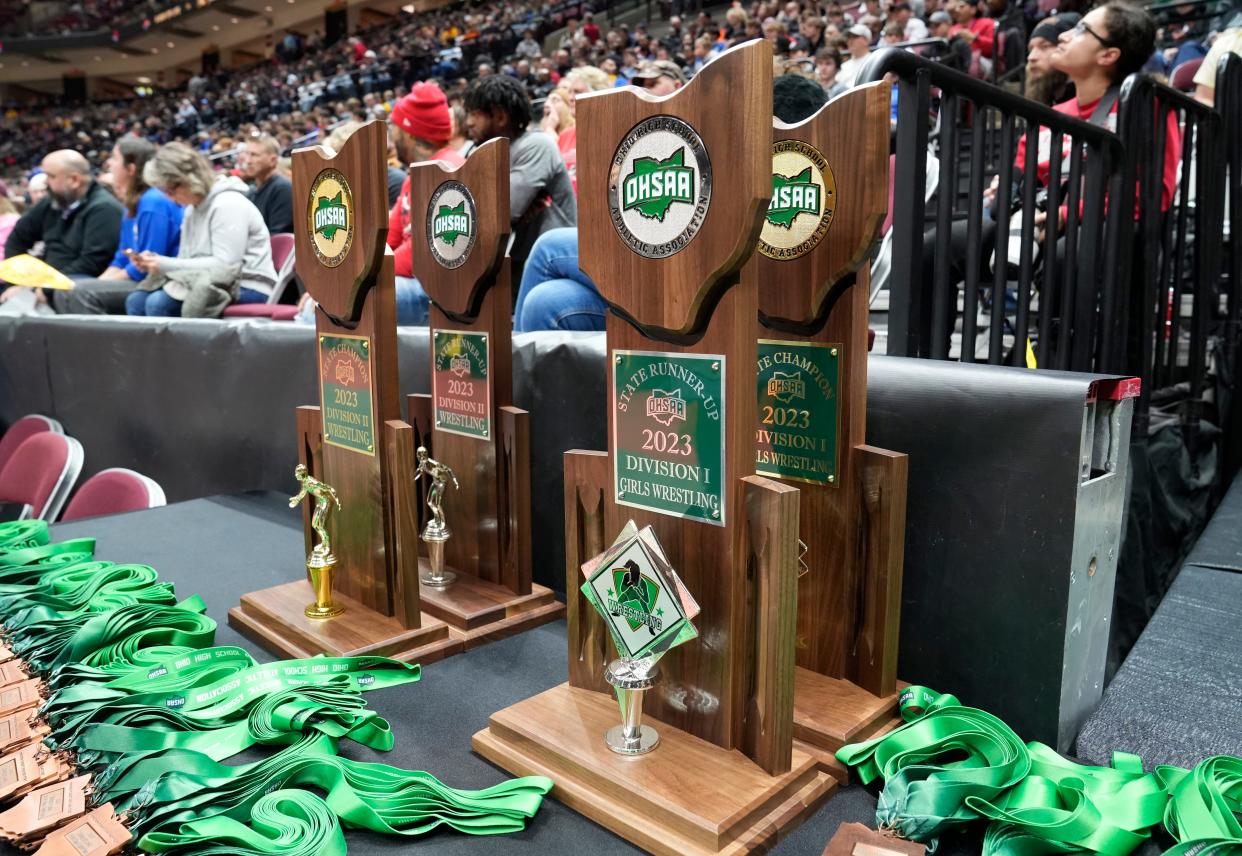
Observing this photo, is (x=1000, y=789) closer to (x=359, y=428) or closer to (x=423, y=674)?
(x=423, y=674)

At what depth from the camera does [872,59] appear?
1.16 metres

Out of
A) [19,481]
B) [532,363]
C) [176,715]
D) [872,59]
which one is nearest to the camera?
[176,715]

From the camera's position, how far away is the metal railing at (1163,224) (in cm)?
159

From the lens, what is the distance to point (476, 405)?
1.32 metres

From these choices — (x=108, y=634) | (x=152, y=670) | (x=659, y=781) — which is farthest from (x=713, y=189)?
(x=108, y=634)

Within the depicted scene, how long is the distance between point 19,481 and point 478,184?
190 cm

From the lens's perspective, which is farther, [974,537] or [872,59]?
[872,59]

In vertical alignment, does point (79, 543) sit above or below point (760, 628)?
below

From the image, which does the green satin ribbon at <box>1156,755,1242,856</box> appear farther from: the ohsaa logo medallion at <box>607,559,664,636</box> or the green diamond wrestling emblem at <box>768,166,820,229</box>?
the green diamond wrestling emblem at <box>768,166,820,229</box>

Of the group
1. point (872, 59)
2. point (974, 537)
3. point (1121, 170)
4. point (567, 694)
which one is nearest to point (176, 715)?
point (567, 694)

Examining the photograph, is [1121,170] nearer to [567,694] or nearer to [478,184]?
[478,184]

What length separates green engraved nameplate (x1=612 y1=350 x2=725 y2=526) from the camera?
2.68 ft

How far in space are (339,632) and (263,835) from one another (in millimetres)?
431

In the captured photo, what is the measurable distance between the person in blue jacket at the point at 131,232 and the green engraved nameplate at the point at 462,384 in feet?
8.40
